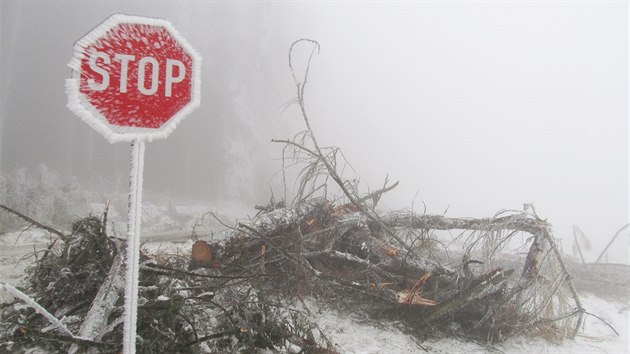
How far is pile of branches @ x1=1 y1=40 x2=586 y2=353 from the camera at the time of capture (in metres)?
2.73

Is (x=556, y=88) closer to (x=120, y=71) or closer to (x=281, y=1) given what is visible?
(x=281, y=1)

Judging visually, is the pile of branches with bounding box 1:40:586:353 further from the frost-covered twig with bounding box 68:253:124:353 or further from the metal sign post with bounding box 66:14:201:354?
the metal sign post with bounding box 66:14:201:354

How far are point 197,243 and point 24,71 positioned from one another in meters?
16.5

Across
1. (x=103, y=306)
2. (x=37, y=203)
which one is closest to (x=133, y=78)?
(x=103, y=306)

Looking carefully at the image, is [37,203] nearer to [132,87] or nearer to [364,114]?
[132,87]

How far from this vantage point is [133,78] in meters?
1.51

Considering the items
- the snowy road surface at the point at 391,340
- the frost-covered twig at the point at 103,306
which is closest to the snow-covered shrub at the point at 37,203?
the snowy road surface at the point at 391,340

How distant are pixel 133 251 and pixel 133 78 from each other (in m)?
0.67

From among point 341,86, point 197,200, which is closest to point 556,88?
point 341,86

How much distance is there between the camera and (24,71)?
15969 mm

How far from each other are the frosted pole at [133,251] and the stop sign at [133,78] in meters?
0.09

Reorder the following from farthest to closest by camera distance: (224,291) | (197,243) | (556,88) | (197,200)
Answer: (556,88) → (197,200) → (197,243) → (224,291)

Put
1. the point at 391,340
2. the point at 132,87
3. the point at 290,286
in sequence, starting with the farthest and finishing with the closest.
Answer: the point at 290,286 < the point at 391,340 < the point at 132,87

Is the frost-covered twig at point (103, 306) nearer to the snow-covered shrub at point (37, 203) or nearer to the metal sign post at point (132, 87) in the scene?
the metal sign post at point (132, 87)
